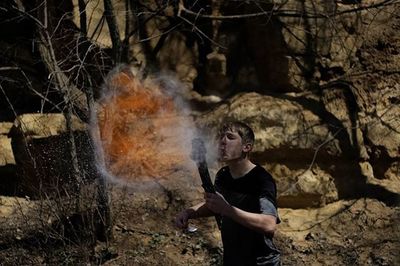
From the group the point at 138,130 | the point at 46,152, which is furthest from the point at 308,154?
the point at 46,152

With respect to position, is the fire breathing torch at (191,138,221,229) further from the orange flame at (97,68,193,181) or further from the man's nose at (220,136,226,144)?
the orange flame at (97,68,193,181)

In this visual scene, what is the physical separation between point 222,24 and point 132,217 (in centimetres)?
322

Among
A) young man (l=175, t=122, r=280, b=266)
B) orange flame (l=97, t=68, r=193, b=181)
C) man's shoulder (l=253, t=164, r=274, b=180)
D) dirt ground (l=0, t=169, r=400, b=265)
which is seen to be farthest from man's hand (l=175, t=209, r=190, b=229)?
orange flame (l=97, t=68, r=193, b=181)

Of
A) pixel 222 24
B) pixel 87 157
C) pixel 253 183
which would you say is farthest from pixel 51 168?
pixel 253 183

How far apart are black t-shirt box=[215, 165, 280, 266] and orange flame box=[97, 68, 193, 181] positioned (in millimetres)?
4183

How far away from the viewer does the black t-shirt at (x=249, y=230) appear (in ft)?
12.2

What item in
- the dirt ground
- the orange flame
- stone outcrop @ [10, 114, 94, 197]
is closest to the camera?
the dirt ground

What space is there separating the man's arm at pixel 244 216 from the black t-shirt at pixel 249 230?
0.13 meters

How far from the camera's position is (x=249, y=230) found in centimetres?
377

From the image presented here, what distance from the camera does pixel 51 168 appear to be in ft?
26.2

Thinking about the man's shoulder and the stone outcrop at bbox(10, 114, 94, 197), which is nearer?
→ the man's shoulder

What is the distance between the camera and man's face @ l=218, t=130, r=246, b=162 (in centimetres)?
381

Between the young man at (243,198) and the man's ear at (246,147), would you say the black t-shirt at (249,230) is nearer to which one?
the young man at (243,198)

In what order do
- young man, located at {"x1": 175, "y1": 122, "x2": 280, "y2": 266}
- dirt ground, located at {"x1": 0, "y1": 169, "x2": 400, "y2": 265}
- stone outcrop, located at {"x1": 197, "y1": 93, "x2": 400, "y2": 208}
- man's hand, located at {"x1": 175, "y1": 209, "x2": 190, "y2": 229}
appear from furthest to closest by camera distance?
stone outcrop, located at {"x1": 197, "y1": 93, "x2": 400, "y2": 208} → dirt ground, located at {"x1": 0, "y1": 169, "x2": 400, "y2": 265} → man's hand, located at {"x1": 175, "y1": 209, "x2": 190, "y2": 229} → young man, located at {"x1": 175, "y1": 122, "x2": 280, "y2": 266}
